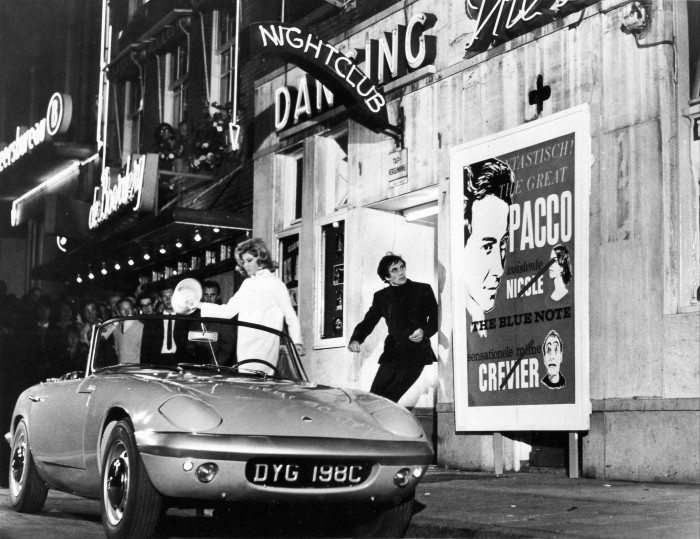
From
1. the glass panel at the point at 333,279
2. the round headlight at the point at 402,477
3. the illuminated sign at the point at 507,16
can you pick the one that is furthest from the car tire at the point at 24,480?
the glass panel at the point at 333,279

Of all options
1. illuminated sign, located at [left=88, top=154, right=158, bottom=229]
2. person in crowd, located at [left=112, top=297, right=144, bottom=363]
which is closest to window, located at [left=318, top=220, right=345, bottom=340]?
illuminated sign, located at [left=88, top=154, right=158, bottom=229]

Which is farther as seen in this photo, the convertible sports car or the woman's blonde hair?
the woman's blonde hair

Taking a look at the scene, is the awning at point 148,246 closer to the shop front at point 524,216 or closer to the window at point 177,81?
the window at point 177,81

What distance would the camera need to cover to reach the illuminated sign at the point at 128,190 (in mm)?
17703

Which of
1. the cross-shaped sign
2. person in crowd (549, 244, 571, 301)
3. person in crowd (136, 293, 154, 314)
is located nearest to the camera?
person in crowd (549, 244, 571, 301)

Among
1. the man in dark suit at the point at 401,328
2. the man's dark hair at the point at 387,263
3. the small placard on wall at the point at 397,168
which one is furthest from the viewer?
the small placard on wall at the point at 397,168

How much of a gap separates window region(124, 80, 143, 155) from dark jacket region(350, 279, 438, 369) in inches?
510

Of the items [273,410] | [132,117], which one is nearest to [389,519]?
[273,410]

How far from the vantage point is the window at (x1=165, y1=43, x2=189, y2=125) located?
68.9ft

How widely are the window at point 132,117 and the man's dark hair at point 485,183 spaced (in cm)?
1343

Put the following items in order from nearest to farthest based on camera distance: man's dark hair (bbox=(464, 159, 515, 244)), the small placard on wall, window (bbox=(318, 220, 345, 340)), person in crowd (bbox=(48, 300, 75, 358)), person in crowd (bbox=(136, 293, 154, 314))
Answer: man's dark hair (bbox=(464, 159, 515, 244)), person in crowd (bbox=(48, 300, 75, 358)), the small placard on wall, window (bbox=(318, 220, 345, 340)), person in crowd (bbox=(136, 293, 154, 314))

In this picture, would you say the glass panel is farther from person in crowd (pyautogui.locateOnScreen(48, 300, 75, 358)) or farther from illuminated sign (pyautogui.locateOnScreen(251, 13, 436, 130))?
person in crowd (pyautogui.locateOnScreen(48, 300, 75, 358))

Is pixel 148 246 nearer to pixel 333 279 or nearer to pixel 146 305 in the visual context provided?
pixel 146 305

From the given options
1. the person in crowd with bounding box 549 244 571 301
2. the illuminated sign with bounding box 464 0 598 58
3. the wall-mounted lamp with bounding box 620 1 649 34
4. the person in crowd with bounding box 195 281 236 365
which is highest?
the illuminated sign with bounding box 464 0 598 58
